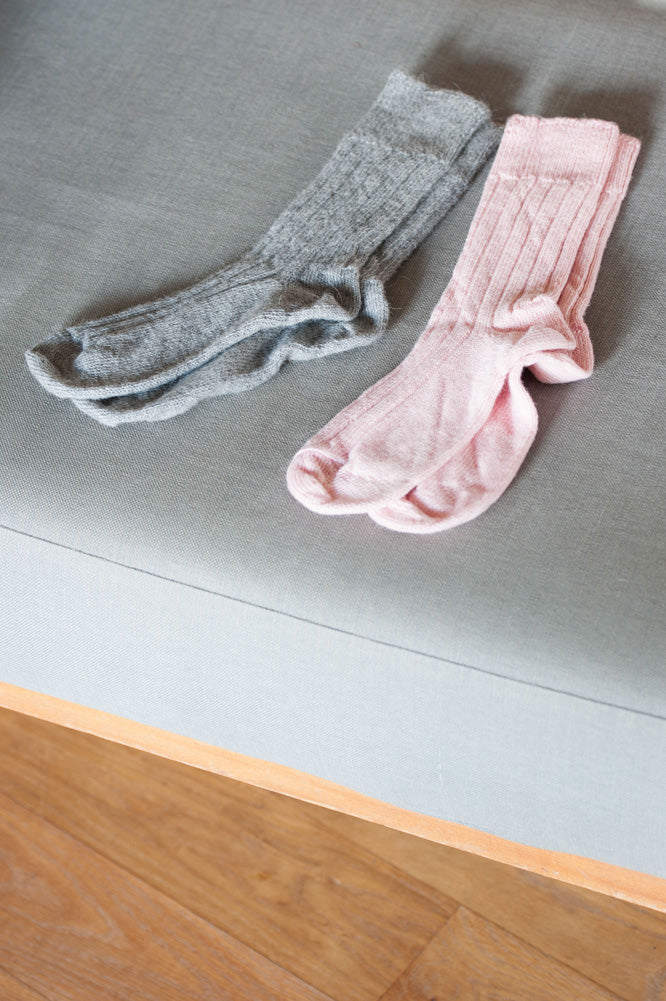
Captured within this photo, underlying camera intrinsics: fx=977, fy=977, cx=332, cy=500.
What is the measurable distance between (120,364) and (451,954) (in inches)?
24.0

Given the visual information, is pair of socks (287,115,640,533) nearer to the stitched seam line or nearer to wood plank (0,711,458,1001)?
the stitched seam line

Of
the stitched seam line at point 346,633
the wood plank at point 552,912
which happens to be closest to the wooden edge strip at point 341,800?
the wood plank at point 552,912

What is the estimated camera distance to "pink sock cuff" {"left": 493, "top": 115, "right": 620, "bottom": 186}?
97 centimetres

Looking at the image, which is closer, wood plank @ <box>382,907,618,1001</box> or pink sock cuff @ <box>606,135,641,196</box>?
wood plank @ <box>382,907,618,1001</box>

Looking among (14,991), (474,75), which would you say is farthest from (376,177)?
(14,991)

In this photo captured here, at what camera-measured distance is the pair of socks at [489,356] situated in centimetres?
76

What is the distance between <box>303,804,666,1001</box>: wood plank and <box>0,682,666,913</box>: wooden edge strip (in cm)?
5

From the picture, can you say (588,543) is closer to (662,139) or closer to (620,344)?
(620,344)

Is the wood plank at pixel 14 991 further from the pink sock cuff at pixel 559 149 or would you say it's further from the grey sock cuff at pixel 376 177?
the pink sock cuff at pixel 559 149

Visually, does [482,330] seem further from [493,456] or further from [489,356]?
[493,456]

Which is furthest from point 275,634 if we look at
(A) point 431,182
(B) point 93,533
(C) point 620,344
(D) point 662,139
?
(D) point 662,139

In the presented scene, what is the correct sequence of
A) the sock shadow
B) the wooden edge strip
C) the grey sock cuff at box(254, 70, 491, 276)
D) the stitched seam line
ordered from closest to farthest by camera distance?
1. the stitched seam line
2. the wooden edge strip
3. the grey sock cuff at box(254, 70, 491, 276)
4. the sock shadow

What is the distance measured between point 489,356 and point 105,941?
2.13 feet

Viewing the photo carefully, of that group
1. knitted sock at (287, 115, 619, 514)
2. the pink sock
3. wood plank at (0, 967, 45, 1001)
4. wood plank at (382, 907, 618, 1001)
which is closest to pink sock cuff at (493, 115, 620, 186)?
knitted sock at (287, 115, 619, 514)
